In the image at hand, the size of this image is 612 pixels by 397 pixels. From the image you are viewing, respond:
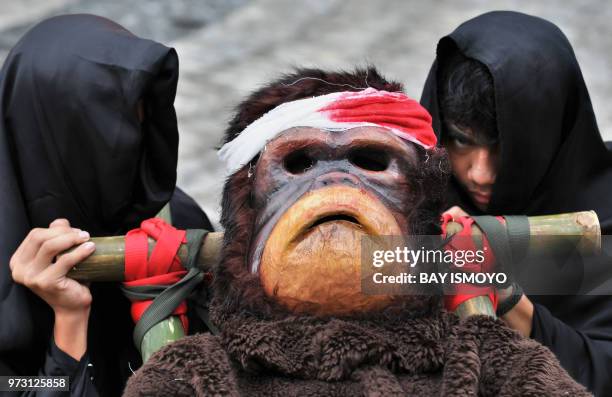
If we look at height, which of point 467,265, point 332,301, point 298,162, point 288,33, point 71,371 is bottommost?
point 71,371

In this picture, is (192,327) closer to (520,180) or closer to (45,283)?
(45,283)

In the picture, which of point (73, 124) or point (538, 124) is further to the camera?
point (538, 124)

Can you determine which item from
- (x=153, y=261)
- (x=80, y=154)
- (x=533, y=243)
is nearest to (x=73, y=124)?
(x=80, y=154)

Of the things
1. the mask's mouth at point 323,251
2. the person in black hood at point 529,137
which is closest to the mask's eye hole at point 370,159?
the mask's mouth at point 323,251

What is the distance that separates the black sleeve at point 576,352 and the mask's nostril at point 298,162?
70 centimetres

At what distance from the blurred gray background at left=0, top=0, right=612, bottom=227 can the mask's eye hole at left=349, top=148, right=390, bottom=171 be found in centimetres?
224

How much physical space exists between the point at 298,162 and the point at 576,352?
0.85 metres

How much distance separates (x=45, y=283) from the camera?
82.7 inches

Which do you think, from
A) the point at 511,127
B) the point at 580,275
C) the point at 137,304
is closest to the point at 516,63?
the point at 511,127

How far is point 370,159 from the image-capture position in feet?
6.63

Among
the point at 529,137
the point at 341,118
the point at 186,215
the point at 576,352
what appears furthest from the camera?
the point at 186,215

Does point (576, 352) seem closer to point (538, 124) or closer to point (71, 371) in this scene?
point (538, 124)

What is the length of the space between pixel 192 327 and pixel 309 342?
54 centimetres

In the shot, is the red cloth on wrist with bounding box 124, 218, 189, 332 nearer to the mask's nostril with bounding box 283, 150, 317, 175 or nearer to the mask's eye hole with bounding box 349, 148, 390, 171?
the mask's nostril with bounding box 283, 150, 317, 175
